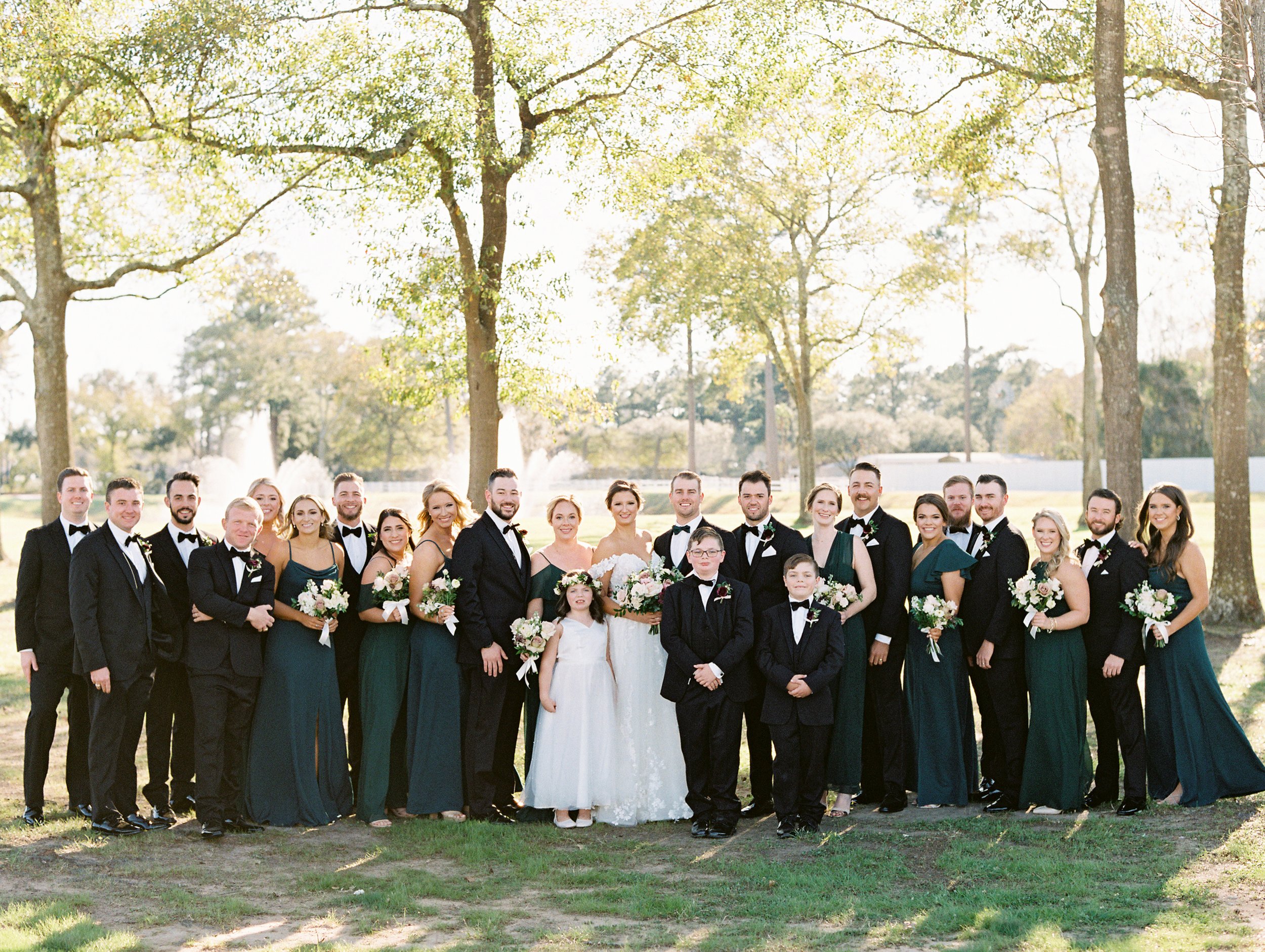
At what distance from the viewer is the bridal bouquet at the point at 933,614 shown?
7.73 m

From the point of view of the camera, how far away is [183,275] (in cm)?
1875

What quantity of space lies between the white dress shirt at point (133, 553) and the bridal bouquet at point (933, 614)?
486 centimetres

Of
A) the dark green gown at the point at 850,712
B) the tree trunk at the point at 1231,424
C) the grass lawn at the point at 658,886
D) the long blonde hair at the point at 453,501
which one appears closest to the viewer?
the grass lawn at the point at 658,886

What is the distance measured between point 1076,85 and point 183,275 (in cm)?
1295

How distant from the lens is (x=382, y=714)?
7938 mm

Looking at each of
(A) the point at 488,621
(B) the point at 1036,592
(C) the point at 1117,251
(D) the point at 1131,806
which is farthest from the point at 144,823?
(C) the point at 1117,251

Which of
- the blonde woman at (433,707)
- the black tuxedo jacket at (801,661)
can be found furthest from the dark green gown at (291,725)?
the black tuxedo jacket at (801,661)

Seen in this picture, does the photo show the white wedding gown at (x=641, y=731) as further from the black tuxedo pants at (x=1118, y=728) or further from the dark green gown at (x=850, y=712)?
the black tuxedo pants at (x=1118, y=728)

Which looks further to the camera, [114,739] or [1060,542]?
[1060,542]

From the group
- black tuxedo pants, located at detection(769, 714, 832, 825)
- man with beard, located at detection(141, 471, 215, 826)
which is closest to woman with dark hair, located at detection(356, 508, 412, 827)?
man with beard, located at detection(141, 471, 215, 826)

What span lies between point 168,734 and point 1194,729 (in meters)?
6.67

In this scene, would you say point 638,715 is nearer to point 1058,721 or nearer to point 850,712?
point 850,712

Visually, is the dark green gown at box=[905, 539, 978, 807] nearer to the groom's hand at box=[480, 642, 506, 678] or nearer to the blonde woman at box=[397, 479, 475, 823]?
the groom's hand at box=[480, 642, 506, 678]

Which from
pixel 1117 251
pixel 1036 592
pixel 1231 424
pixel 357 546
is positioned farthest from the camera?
pixel 1231 424
